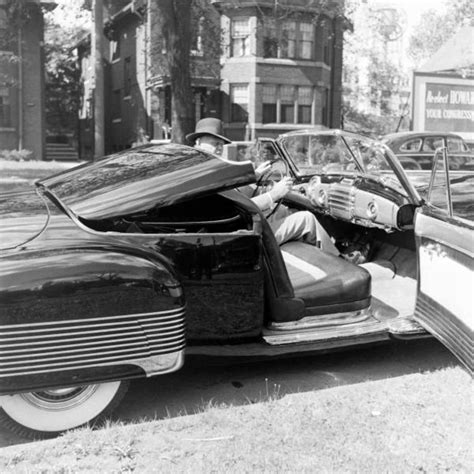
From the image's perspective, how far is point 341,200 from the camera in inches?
182

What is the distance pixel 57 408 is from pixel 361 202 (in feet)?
8.00

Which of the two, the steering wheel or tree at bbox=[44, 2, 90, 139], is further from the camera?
tree at bbox=[44, 2, 90, 139]

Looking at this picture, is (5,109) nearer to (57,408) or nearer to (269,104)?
(269,104)

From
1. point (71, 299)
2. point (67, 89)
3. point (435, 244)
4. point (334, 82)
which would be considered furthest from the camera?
point (67, 89)

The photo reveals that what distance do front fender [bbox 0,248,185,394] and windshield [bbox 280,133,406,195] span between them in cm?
170

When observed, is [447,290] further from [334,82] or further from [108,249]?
[334,82]

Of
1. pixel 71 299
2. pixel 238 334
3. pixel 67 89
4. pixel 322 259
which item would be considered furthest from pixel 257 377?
pixel 67 89

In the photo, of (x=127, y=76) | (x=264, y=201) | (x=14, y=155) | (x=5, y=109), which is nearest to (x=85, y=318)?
(x=264, y=201)

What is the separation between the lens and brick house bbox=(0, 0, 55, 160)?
1021 inches

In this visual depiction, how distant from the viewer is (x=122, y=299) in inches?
112

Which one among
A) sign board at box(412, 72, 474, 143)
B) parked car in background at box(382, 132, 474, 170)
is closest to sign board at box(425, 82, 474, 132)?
sign board at box(412, 72, 474, 143)

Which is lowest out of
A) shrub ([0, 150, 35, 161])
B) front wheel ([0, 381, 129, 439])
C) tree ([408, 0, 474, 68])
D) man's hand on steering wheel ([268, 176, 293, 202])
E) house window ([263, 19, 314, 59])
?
front wheel ([0, 381, 129, 439])

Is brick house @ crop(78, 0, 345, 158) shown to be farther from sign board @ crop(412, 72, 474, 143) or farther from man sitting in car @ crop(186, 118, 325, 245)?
man sitting in car @ crop(186, 118, 325, 245)

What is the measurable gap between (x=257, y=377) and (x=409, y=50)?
54.9m
